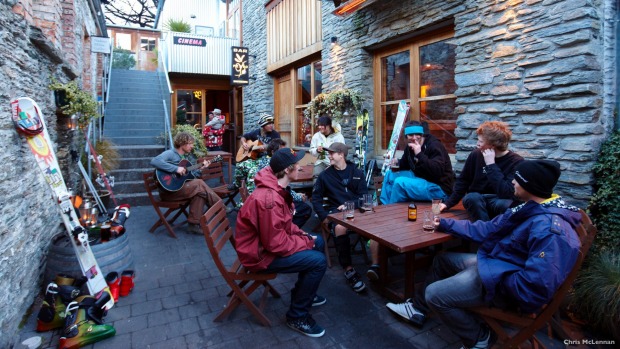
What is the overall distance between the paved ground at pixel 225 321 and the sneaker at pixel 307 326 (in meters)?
0.04

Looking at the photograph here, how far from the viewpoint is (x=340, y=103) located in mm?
6324

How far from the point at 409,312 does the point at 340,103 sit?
4.25 meters

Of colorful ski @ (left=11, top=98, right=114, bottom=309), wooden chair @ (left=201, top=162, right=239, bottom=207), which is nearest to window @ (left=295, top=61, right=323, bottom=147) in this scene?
wooden chair @ (left=201, top=162, right=239, bottom=207)

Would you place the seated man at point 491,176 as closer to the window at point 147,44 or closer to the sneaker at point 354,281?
the sneaker at point 354,281

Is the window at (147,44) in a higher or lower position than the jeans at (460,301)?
higher

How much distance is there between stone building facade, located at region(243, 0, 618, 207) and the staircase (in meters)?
5.51

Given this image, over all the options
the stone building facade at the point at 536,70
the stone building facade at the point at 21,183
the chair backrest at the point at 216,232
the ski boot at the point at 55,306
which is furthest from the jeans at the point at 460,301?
the stone building facade at the point at 21,183

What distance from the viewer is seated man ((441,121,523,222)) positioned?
3043 millimetres

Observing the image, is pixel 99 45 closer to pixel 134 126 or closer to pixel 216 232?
pixel 134 126

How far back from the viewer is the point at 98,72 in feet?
33.1

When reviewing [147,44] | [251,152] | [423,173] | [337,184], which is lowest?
[337,184]

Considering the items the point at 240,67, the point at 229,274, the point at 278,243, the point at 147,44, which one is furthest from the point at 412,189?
the point at 147,44

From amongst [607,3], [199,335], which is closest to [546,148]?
[607,3]

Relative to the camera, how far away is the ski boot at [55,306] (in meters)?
2.62
